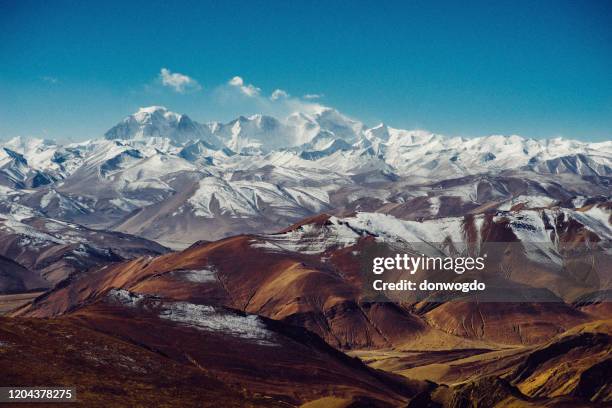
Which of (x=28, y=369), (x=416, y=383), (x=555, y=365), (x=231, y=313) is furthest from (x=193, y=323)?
(x=555, y=365)

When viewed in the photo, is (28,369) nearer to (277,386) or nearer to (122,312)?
(277,386)

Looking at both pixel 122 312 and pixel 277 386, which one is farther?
pixel 122 312

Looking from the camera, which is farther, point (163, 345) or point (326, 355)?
point (326, 355)

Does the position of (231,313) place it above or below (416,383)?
above

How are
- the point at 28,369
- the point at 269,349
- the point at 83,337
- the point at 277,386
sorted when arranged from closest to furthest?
the point at 28,369 → the point at 83,337 → the point at 277,386 → the point at 269,349

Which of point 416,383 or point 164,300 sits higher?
point 164,300

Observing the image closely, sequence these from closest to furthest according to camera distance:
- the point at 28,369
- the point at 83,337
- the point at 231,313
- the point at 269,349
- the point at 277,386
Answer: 1. the point at 28,369
2. the point at 83,337
3. the point at 277,386
4. the point at 269,349
5. the point at 231,313

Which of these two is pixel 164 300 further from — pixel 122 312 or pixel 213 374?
pixel 213 374

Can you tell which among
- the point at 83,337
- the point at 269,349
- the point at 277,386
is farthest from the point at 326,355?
the point at 83,337

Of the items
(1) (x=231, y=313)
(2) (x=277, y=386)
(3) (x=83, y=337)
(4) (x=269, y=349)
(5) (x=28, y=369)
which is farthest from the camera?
(1) (x=231, y=313)

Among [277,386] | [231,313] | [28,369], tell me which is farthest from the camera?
[231,313]
